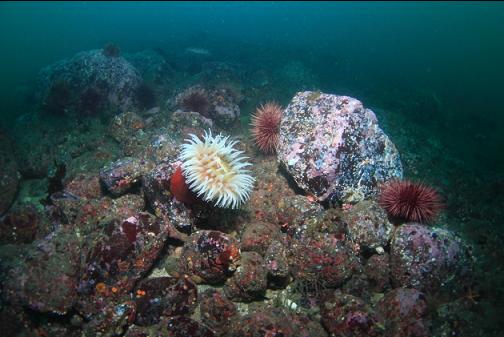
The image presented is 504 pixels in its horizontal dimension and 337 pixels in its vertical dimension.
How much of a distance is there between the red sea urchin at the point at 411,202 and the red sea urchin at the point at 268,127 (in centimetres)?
283

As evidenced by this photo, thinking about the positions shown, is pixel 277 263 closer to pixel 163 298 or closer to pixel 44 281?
pixel 163 298

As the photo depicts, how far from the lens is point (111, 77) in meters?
11.3

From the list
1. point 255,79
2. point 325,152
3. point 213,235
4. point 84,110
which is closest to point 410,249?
point 325,152

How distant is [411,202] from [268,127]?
3.46 meters

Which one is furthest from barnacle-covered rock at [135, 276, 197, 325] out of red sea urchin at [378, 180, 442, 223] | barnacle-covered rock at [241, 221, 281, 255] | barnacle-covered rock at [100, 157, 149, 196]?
red sea urchin at [378, 180, 442, 223]

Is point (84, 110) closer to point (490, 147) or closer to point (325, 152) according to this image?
point (325, 152)

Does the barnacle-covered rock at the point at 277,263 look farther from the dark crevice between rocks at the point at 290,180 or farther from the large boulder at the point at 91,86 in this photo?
the large boulder at the point at 91,86

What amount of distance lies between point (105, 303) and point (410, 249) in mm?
4840

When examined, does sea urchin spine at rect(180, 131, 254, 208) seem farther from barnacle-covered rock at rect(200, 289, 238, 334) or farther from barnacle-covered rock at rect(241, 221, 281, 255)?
barnacle-covered rock at rect(200, 289, 238, 334)

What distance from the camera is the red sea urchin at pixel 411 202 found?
5668 mm

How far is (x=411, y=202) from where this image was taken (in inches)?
226

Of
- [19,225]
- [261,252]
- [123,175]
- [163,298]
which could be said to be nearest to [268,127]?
[261,252]

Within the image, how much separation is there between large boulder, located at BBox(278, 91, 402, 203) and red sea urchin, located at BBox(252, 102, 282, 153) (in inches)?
27.3

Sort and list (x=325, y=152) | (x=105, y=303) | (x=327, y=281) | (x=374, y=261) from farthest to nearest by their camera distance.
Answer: (x=325, y=152)
(x=374, y=261)
(x=327, y=281)
(x=105, y=303)
